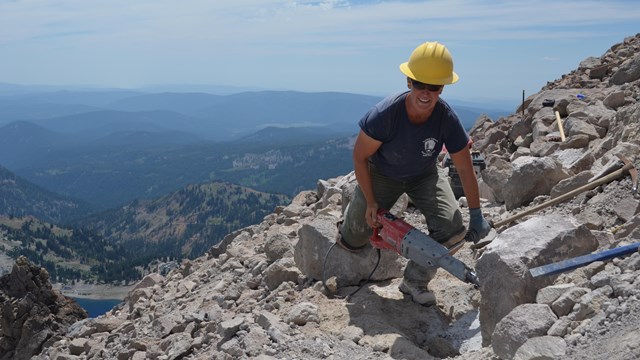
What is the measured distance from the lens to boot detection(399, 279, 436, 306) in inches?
301

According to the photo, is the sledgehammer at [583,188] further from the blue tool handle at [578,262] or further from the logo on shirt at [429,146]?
the blue tool handle at [578,262]

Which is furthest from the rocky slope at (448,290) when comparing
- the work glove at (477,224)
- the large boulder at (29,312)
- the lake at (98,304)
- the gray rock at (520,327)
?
the lake at (98,304)

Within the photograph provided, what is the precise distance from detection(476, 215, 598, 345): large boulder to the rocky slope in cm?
1

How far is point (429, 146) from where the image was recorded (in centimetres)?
730

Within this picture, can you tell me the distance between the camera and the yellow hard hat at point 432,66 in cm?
659

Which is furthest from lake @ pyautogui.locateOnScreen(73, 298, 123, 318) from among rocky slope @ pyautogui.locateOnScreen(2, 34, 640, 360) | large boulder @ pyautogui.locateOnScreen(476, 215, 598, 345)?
large boulder @ pyautogui.locateOnScreen(476, 215, 598, 345)

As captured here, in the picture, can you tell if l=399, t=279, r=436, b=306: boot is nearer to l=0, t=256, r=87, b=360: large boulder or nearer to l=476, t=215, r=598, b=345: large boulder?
l=476, t=215, r=598, b=345: large boulder

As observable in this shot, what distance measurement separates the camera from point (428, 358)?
20.6ft

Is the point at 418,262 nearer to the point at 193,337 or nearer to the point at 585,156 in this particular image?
the point at 193,337

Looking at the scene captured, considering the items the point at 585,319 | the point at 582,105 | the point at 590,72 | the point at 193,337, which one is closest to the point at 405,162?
the point at 585,319

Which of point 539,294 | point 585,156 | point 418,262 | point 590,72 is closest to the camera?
point 539,294

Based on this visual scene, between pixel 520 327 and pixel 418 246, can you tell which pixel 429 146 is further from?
pixel 520 327

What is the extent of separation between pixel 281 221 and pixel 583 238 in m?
8.60

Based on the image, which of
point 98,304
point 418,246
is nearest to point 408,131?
point 418,246
